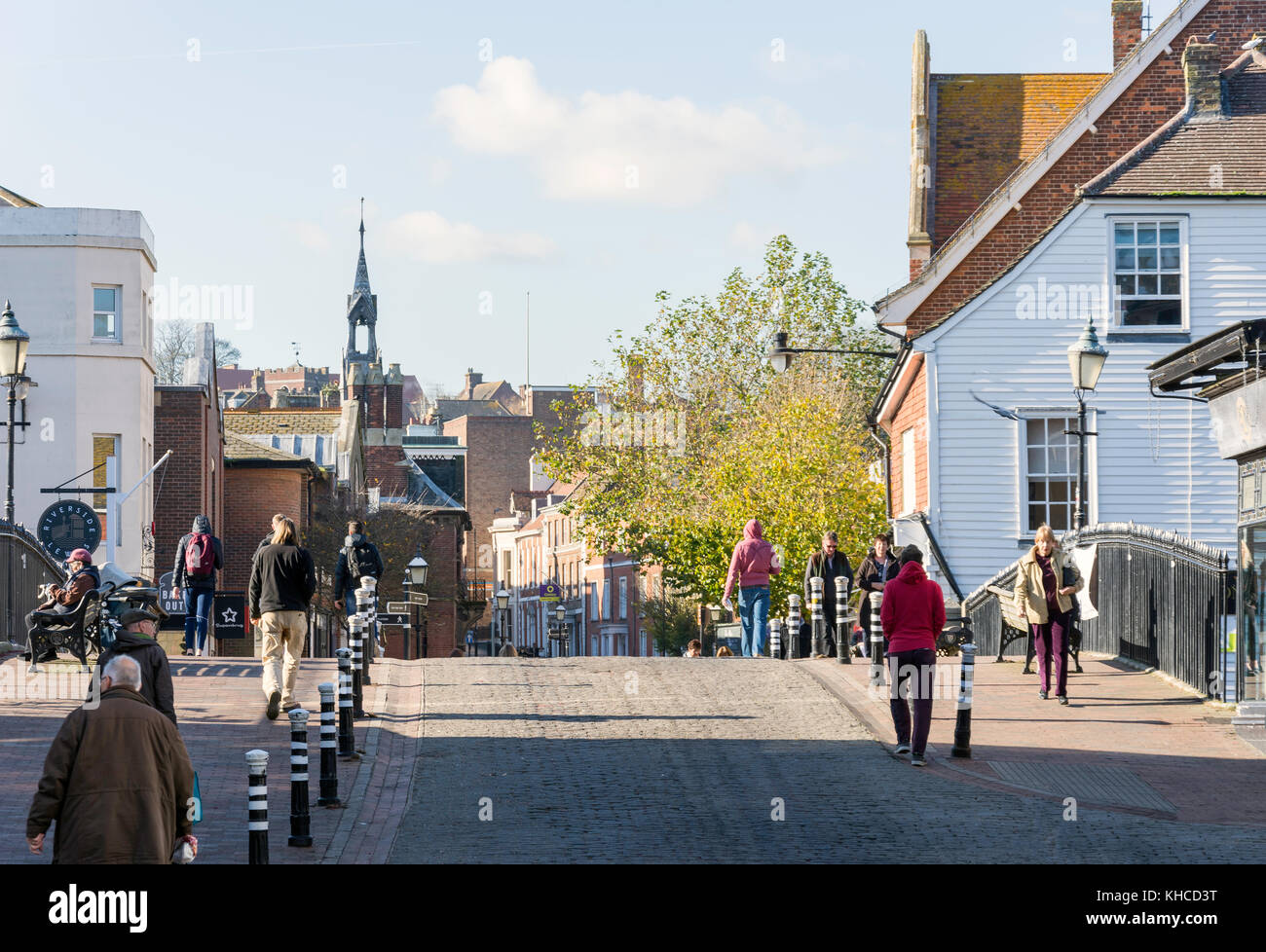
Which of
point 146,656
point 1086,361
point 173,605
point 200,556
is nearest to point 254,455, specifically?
point 173,605

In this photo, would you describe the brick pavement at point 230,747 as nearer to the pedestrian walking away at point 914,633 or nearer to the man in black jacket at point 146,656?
the man in black jacket at point 146,656

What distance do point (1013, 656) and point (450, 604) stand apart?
179ft

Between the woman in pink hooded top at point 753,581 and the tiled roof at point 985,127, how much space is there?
12.5 meters

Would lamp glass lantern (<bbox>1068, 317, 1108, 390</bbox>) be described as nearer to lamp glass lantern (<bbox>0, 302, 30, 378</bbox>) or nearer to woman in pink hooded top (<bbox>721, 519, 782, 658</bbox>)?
woman in pink hooded top (<bbox>721, 519, 782, 658</bbox>)

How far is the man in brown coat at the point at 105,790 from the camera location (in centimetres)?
757

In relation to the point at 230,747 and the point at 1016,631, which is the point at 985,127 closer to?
the point at 1016,631

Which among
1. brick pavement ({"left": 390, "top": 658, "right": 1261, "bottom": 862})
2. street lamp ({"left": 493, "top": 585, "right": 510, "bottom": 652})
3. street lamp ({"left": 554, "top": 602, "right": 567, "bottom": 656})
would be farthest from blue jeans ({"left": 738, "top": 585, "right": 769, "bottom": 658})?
street lamp ({"left": 554, "top": 602, "right": 567, "bottom": 656})

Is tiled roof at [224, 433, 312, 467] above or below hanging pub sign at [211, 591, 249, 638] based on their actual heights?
above

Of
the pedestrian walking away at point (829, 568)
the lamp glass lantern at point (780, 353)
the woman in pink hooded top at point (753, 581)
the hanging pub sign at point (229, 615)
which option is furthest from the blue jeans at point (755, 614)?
the hanging pub sign at point (229, 615)

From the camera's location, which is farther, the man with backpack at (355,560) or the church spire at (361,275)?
the church spire at (361,275)

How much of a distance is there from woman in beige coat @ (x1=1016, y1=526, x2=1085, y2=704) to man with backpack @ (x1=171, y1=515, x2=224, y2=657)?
9.68 meters


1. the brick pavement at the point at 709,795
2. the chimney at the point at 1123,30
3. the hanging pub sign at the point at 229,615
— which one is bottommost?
the hanging pub sign at the point at 229,615

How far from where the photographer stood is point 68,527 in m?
22.6

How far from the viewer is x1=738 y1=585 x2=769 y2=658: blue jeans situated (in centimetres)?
2239
